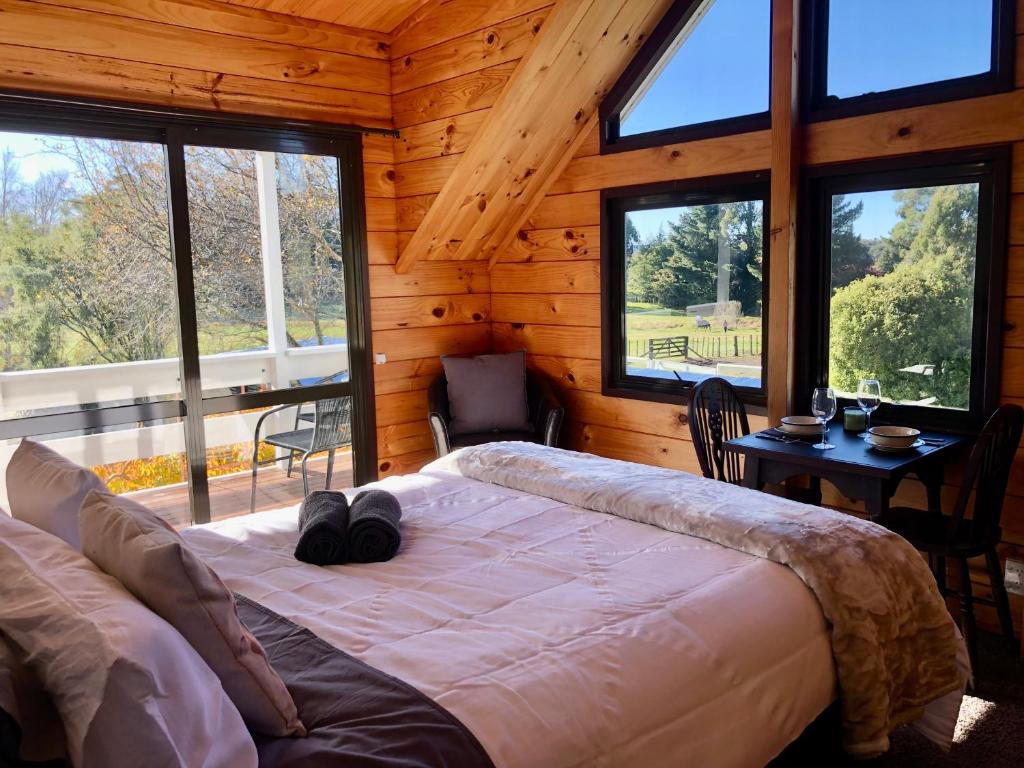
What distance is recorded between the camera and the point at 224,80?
A: 3914 millimetres

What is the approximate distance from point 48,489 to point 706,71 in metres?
3.24

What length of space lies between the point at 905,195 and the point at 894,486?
1.19 metres

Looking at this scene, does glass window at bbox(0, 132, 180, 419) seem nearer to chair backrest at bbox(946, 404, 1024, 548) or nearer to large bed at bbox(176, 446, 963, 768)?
large bed at bbox(176, 446, 963, 768)

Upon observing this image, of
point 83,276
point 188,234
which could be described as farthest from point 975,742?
point 83,276

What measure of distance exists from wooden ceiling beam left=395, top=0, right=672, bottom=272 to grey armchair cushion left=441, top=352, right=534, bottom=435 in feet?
2.17

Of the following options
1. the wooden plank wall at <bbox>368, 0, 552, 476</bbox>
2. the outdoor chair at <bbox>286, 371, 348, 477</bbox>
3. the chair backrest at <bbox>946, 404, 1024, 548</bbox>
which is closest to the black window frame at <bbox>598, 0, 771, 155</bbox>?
the wooden plank wall at <bbox>368, 0, 552, 476</bbox>

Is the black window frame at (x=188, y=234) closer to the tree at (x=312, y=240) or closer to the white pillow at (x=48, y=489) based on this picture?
the tree at (x=312, y=240)

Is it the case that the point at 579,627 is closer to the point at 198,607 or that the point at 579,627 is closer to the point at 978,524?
the point at 198,607

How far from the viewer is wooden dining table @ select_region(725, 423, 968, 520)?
109 inches

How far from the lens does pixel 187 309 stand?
3.85 m

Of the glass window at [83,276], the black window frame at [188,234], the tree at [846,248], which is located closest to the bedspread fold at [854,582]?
the tree at [846,248]

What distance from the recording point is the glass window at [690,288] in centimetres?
382

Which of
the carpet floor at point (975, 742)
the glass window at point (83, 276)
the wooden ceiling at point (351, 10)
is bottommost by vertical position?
the carpet floor at point (975, 742)

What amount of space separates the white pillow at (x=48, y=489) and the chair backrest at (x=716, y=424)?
7.67 feet
